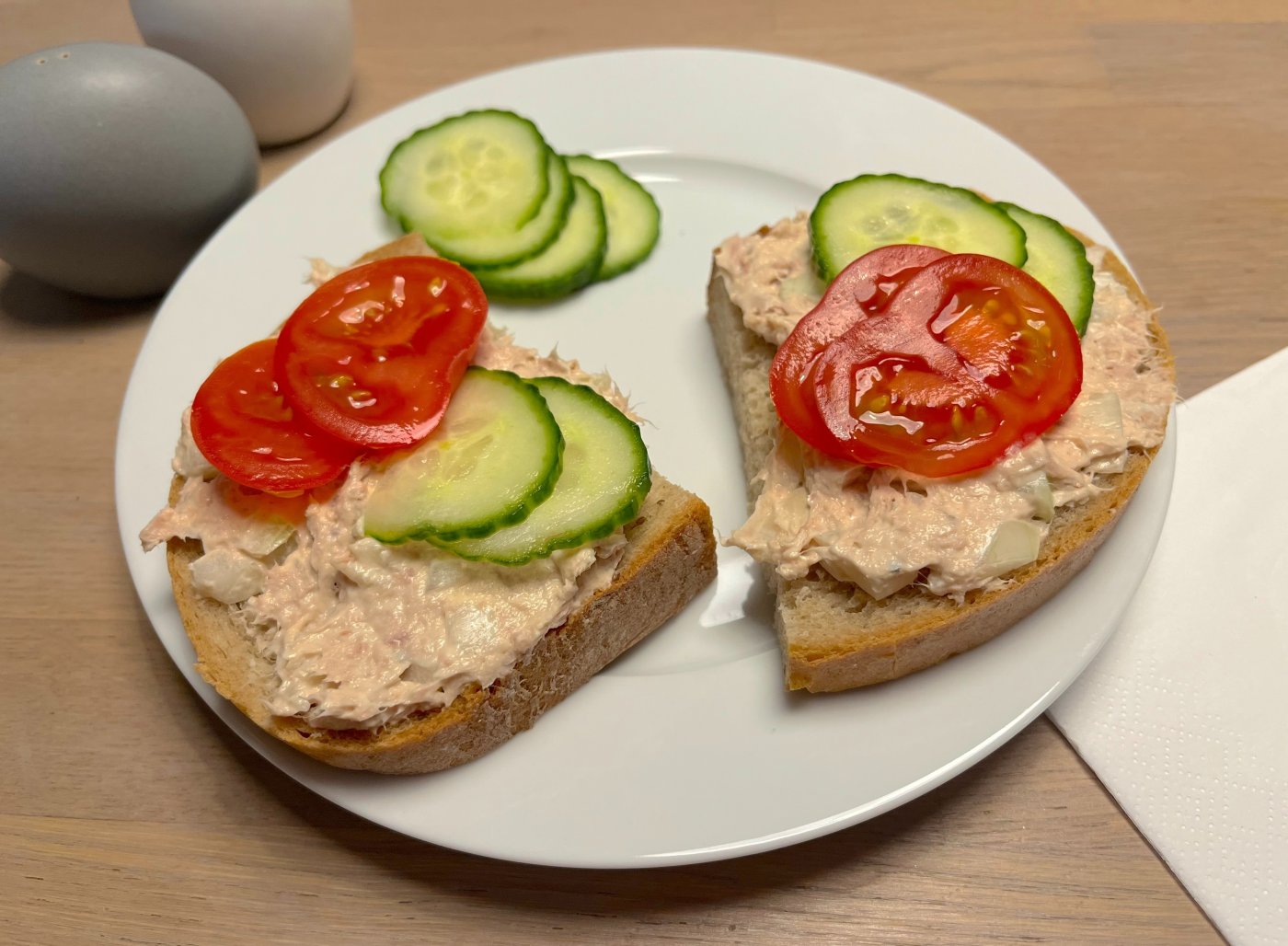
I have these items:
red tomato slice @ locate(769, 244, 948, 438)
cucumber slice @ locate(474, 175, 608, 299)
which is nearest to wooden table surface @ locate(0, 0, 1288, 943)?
red tomato slice @ locate(769, 244, 948, 438)

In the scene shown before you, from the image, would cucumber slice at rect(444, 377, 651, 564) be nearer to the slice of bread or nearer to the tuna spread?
the tuna spread

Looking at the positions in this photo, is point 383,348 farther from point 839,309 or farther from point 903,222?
point 903,222

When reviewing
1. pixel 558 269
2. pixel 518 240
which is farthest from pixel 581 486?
pixel 518 240

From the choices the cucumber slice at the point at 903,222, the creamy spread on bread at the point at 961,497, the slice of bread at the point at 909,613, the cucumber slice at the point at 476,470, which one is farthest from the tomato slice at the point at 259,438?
the cucumber slice at the point at 903,222

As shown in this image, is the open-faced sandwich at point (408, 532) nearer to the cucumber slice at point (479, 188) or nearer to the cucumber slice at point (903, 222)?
the cucumber slice at point (479, 188)

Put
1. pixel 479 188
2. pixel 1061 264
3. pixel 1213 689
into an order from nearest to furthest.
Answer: pixel 1213 689
pixel 1061 264
pixel 479 188

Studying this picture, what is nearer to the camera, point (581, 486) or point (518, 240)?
point (581, 486)
